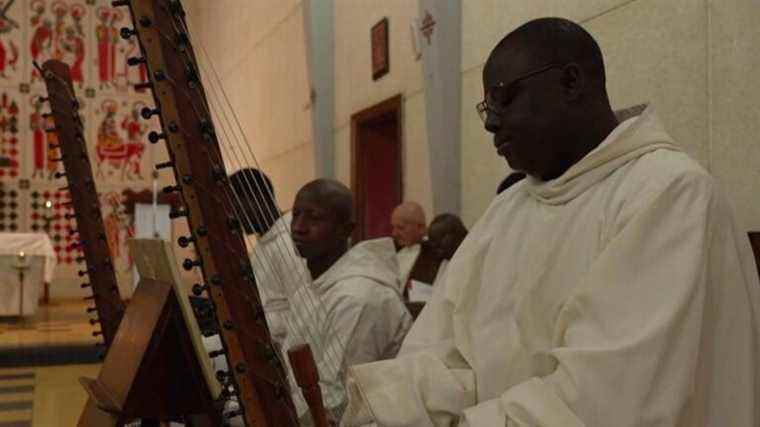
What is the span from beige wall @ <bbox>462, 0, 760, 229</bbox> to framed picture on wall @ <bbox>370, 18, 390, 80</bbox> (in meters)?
2.39

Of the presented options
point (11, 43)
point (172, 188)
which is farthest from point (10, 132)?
point (172, 188)

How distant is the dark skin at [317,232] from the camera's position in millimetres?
3010

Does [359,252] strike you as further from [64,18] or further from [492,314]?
[64,18]

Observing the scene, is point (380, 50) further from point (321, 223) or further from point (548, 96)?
point (548, 96)

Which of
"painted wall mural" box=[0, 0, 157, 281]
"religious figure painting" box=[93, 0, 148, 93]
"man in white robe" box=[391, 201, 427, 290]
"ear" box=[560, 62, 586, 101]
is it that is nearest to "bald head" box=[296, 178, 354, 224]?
"ear" box=[560, 62, 586, 101]

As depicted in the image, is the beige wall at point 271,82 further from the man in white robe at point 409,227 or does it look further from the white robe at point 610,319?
the white robe at point 610,319

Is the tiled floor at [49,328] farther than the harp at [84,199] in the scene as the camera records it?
Yes

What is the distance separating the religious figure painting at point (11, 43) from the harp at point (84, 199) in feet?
34.1

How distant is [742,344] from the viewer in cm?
143

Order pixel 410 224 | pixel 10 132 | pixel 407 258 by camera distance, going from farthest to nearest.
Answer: pixel 10 132, pixel 410 224, pixel 407 258

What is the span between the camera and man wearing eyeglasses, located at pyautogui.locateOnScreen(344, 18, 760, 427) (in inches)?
53.4

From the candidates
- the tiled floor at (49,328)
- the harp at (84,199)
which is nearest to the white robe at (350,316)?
the harp at (84,199)

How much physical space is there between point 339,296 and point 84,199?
935 mm

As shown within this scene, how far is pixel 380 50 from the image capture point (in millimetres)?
6965
